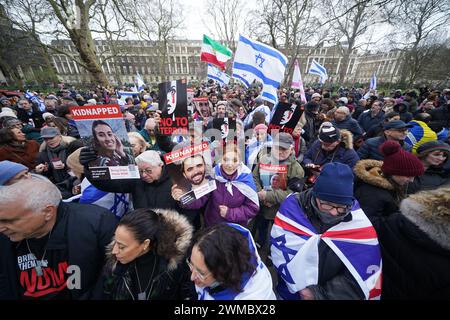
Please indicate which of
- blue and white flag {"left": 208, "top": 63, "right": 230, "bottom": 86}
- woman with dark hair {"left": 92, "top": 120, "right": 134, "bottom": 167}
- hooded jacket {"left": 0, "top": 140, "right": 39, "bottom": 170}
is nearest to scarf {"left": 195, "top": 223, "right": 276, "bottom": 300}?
woman with dark hair {"left": 92, "top": 120, "right": 134, "bottom": 167}

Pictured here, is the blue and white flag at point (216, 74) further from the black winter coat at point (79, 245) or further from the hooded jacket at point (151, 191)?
the black winter coat at point (79, 245)

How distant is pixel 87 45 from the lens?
1219 cm

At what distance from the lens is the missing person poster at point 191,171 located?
6.34 feet

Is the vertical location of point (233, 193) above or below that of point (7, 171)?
below

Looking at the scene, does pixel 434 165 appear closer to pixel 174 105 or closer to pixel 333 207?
pixel 333 207

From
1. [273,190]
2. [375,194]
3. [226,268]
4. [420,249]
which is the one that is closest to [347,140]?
[375,194]

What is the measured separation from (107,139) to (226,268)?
5.17 feet

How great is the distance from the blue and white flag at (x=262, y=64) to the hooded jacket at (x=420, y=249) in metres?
3.35

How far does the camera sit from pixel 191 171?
79.1 inches

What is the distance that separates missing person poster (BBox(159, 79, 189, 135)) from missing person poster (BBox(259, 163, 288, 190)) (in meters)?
1.28

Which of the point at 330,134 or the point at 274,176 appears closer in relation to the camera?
the point at 274,176

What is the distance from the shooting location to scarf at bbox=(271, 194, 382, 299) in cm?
149
